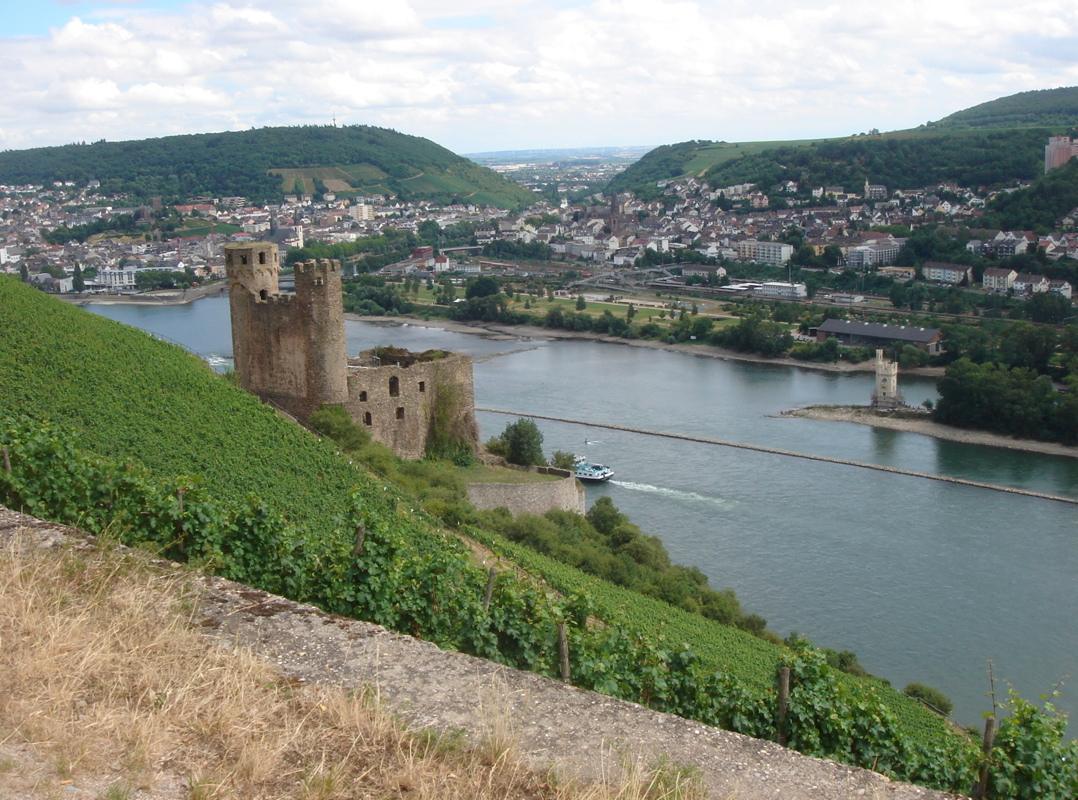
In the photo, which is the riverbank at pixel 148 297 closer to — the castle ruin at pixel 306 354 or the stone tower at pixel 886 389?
the stone tower at pixel 886 389

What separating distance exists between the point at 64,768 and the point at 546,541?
23.3 ft

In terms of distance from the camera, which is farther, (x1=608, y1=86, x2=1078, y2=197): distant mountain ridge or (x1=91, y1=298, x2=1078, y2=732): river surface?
(x1=608, y1=86, x2=1078, y2=197): distant mountain ridge

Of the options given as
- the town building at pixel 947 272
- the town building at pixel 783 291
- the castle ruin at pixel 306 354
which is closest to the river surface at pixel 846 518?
the castle ruin at pixel 306 354

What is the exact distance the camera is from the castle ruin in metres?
9.15

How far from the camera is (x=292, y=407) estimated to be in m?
9.38

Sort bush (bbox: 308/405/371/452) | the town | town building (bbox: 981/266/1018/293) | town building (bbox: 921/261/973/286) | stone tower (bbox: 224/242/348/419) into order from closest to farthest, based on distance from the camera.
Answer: bush (bbox: 308/405/371/452) → stone tower (bbox: 224/242/348/419) → town building (bbox: 981/266/1018/293) → town building (bbox: 921/261/973/286) → the town

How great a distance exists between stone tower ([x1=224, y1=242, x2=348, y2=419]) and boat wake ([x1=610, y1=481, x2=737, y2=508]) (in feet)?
20.9

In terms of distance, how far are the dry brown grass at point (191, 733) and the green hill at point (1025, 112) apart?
6247 cm

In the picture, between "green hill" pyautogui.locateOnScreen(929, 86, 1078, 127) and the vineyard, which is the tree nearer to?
the vineyard

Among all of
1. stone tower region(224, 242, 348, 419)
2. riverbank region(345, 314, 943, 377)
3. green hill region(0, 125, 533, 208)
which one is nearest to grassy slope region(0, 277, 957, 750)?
stone tower region(224, 242, 348, 419)

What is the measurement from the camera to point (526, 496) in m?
10.2

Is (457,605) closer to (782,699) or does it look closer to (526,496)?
(782,699)

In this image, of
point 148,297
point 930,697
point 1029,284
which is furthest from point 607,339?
point 930,697

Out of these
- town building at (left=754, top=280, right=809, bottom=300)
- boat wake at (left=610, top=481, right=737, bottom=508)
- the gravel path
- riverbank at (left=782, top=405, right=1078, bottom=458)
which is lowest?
riverbank at (left=782, top=405, right=1078, bottom=458)
